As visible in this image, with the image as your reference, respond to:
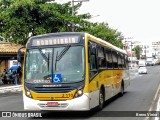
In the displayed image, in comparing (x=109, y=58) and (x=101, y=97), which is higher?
(x=109, y=58)

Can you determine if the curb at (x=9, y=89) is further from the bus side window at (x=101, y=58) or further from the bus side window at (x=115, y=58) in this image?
the bus side window at (x=101, y=58)

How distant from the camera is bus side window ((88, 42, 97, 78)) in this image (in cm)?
1193

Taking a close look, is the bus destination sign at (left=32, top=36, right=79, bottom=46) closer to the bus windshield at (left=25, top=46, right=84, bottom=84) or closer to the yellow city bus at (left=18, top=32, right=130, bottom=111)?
the yellow city bus at (left=18, top=32, right=130, bottom=111)

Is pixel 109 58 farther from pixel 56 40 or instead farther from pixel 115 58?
pixel 56 40

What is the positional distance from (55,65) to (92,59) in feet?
4.52

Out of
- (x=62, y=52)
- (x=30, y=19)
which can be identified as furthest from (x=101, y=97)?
(x=30, y=19)

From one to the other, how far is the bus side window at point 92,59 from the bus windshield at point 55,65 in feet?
1.38

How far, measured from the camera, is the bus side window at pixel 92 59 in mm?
11930

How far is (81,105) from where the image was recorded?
36.4 ft

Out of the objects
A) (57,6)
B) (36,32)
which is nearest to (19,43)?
(36,32)

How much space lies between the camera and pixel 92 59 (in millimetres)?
12242

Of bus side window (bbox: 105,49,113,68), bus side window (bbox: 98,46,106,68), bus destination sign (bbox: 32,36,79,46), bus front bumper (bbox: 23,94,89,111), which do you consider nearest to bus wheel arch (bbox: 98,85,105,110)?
bus side window (bbox: 98,46,106,68)

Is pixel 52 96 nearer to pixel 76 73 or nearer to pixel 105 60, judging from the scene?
pixel 76 73

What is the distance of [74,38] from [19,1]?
22829mm
